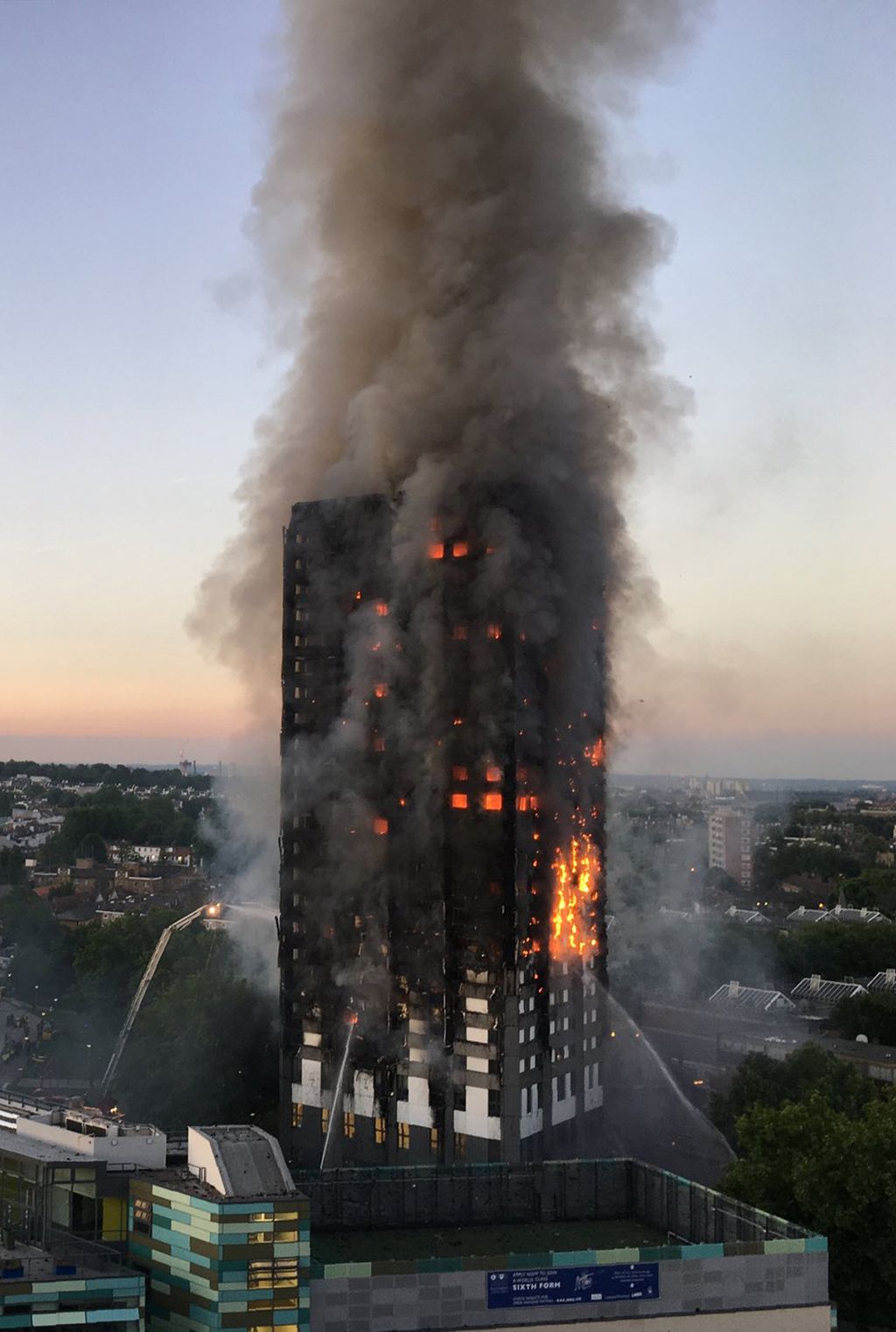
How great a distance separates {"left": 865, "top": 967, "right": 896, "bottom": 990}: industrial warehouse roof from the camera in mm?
110062

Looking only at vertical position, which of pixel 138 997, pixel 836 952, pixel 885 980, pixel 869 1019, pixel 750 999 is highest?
pixel 836 952

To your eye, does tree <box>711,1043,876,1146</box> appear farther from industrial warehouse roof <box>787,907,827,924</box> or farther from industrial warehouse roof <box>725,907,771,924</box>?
industrial warehouse roof <box>787,907,827,924</box>

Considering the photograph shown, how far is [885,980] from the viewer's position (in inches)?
4437

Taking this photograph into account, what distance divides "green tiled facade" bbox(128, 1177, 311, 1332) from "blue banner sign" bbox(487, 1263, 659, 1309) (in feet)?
19.9

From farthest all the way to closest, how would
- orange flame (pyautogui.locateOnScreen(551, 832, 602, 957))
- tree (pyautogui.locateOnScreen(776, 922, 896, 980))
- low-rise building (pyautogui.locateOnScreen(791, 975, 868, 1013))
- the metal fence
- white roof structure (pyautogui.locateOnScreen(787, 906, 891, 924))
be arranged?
1. white roof structure (pyautogui.locateOnScreen(787, 906, 891, 924))
2. tree (pyautogui.locateOnScreen(776, 922, 896, 980))
3. low-rise building (pyautogui.locateOnScreen(791, 975, 868, 1013))
4. orange flame (pyautogui.locateOnScreen(551, 832, 602, 957))
5. the metal fence

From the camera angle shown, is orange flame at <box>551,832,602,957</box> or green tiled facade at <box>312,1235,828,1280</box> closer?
green tiled facade at <box>312,1235,828,1280</box>

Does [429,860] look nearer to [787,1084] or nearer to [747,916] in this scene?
[787,1084]

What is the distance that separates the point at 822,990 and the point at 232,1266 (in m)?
78.2

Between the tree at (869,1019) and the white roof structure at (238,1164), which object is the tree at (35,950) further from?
the white roof structure at (238,1164)

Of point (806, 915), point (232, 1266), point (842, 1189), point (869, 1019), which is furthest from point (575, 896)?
point (806, 915)

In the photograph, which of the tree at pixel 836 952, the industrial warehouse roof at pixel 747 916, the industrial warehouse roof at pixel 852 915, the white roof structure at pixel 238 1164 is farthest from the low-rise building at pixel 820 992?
the white roof structure at pixel 238 1164

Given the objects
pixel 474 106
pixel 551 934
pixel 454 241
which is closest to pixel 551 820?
pixel 551 934

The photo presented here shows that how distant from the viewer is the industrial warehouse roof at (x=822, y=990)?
4242 inches

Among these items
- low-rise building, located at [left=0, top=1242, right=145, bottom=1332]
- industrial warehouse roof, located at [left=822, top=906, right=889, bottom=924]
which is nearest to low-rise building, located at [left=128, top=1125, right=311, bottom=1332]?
low-rise building, located at [left=0, top=1242, right=145, bottom=1332]
